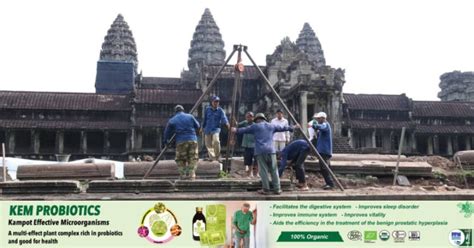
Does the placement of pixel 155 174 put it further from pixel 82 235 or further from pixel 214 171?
pixel 82 235

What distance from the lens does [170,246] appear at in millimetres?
6625

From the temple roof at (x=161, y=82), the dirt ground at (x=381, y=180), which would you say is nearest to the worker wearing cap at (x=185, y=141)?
the dirt ground at (x=381, y=180)

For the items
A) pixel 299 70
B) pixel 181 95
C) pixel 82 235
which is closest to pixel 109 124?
pixel 181 95

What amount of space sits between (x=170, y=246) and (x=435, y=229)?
3.65 metres

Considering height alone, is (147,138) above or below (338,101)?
below

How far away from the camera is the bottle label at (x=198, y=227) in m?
6.66

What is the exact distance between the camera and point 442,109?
46.2m

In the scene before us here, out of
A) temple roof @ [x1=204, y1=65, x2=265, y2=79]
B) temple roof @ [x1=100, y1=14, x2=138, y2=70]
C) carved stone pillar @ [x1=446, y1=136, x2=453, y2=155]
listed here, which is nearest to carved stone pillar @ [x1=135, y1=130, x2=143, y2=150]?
temple roof @ [x1=204, y1=65, x2=265, y2=79]

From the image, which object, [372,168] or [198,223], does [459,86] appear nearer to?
[372,168]

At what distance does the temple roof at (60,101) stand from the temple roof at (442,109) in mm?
26809

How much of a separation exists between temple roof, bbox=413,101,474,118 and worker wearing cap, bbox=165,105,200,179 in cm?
3935

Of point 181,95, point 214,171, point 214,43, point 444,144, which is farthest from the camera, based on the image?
point 214,43

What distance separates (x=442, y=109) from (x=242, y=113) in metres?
19.1

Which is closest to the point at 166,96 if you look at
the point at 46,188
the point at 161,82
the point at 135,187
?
the point at 161,82
